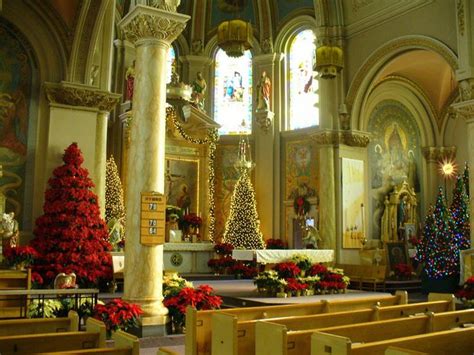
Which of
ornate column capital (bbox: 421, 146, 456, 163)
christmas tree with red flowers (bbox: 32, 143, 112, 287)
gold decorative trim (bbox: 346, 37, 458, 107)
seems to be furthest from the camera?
ornate column capital (bbox: 421, 146, 456, 163)

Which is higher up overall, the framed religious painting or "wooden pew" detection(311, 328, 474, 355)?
the framed religious painting

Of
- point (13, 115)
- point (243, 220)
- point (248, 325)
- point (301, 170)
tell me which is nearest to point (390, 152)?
point (301, 170)

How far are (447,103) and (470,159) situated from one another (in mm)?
8577

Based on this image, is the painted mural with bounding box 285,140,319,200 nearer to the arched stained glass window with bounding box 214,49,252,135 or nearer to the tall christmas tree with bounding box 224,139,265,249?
the tall christmas tree with bounding box 224,139,265,249

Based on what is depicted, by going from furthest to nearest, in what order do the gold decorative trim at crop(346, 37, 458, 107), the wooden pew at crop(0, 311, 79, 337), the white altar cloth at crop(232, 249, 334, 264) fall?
the gold decorative trim at crop(346, 37, 458, 107) < the white altar cloth at crop(232, 249, 334, 264) < the wooden pew at crop(0, 311, 79, 337)

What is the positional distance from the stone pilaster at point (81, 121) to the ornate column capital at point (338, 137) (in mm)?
7566

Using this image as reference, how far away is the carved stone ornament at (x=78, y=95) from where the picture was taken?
13861 millimetres

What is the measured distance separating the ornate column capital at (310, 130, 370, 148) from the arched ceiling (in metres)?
2.10

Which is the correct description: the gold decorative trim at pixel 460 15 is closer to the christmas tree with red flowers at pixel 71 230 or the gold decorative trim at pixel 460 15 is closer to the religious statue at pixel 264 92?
the religious statue at pixel 264 92

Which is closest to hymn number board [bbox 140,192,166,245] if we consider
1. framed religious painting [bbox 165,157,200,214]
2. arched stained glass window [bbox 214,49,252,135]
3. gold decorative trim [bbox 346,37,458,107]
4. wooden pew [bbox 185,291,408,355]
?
wooden pew [bbox 185,291,408,355]

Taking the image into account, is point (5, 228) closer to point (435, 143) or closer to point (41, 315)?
point (41, 315)

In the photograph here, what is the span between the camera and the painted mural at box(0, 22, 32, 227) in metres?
13.5

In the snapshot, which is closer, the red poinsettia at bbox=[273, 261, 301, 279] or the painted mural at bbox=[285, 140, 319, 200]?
the red poinsettia at bbox=[273, 261, 301, 279]

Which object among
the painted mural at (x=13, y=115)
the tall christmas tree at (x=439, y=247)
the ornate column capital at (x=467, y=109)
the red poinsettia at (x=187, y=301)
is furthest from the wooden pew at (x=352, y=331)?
the painted mural at (x=13, y=115)
